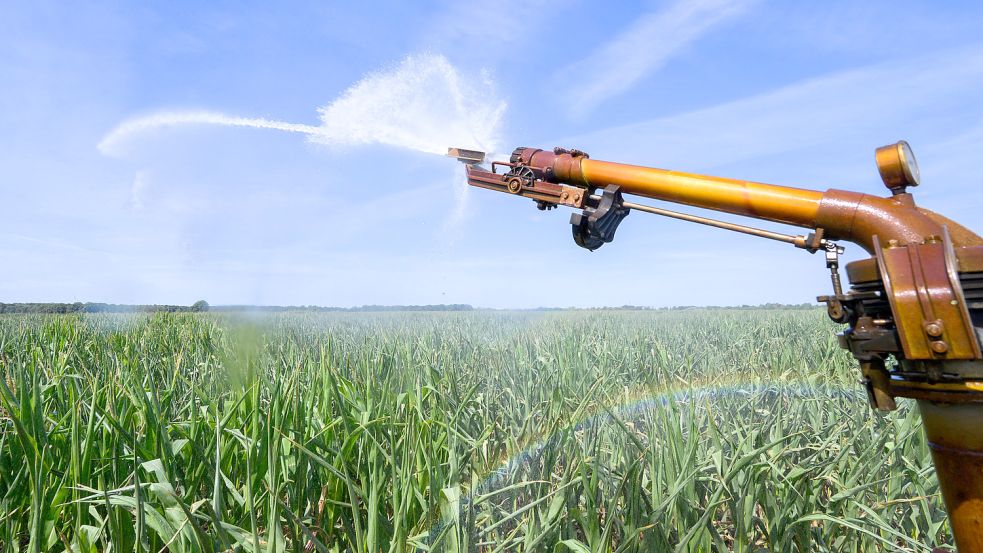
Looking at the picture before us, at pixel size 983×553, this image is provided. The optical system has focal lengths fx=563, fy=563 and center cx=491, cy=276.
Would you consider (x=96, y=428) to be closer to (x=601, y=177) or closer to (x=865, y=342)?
(x=601, y=177)

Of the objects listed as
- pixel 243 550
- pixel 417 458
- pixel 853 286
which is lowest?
pixel 243 550

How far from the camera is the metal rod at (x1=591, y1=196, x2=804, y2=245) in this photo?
5.48 ft

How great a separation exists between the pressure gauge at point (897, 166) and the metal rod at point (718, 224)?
0.28 meters

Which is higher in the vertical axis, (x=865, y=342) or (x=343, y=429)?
(x=865, y=342)

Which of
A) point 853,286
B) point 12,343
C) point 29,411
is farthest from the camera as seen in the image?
point 12,343

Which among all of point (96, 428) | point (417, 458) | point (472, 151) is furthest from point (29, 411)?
point (472, 151)

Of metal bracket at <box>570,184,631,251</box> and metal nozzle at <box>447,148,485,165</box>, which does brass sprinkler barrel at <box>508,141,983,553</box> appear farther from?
metal nozzle at <box>447,148,485,165</box>

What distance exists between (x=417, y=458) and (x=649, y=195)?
151 centimetres

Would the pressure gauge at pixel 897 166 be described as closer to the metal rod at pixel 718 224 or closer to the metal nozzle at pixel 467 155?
the metal rod at pixel 718 224

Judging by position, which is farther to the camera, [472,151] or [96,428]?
[96,428]

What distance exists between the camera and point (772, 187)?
1.67 meters

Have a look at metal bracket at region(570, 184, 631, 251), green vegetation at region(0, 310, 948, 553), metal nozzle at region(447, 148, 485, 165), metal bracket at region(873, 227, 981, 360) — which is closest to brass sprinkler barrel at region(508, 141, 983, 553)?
metal bracket at region(873, 227, 981, 360)

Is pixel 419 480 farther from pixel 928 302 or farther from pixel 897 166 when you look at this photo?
pixel 897 166

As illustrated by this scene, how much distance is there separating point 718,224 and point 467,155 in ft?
3.28
